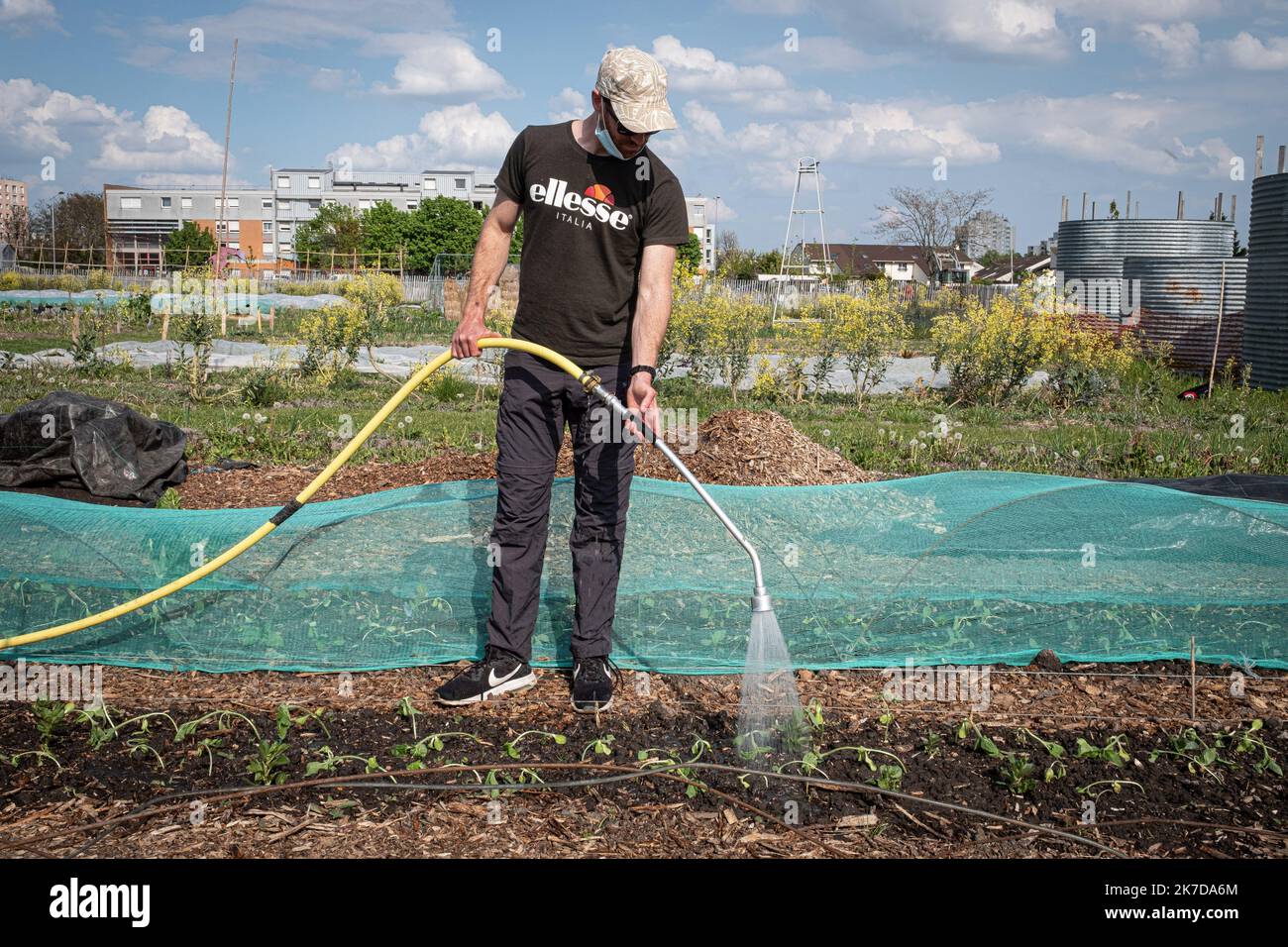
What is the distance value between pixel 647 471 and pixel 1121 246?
17.2 m

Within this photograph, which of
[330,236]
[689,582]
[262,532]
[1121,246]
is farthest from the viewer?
[330,236]

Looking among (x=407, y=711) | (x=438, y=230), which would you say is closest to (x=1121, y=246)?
(x=407, y=711)

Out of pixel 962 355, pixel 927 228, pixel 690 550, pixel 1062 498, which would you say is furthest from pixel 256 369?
pixel 927 228

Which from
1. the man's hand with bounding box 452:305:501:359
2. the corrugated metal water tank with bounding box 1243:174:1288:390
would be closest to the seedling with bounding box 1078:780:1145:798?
the man's hand with bounding box 452:305:501:359

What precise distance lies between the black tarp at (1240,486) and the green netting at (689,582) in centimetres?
180

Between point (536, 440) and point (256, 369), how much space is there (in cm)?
933

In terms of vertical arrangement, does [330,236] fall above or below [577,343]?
above

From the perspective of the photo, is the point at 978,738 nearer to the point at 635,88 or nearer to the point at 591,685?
the point at 591,685

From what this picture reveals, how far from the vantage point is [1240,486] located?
232 inches

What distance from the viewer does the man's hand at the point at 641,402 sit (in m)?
3.36

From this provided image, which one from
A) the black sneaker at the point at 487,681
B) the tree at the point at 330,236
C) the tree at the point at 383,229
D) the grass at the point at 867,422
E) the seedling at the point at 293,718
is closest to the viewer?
the seedling at the point at 293,718

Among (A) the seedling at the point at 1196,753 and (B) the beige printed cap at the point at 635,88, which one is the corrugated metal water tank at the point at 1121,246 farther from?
(B) the beige printed cap at the point at 635,88

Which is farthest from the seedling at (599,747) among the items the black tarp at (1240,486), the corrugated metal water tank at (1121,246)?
the corrugated metal water tank at (1121,246)

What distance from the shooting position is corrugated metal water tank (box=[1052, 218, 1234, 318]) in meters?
19.6
